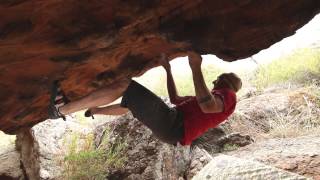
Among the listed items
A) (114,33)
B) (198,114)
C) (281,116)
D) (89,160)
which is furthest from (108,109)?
(281,116)

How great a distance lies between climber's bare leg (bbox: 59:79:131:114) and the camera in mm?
4820

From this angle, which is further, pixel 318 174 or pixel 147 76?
pixel 147 76

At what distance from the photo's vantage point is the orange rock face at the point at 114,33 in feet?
11.6

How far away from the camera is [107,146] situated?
7.62m

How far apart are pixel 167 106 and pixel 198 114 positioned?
0.97 feet

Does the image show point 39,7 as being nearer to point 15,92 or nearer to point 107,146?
point 15,92

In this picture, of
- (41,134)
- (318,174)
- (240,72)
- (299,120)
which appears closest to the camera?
(318,174)

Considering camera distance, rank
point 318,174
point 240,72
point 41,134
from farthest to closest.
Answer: point 240,72 < point 41,134 < point 318,174

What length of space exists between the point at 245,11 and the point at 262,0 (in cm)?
15

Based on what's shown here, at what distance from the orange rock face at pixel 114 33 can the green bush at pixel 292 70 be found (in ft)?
22.2

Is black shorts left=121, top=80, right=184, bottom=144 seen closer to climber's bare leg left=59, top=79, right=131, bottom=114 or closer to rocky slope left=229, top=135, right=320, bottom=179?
climber's bare leg left=59, top=79, right=131, bottom=114

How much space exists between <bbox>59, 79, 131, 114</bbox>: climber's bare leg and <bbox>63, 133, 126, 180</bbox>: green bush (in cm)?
222

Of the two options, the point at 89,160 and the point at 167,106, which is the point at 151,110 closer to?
the point at 167,106

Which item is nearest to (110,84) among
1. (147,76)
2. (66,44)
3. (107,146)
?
(66,44)
